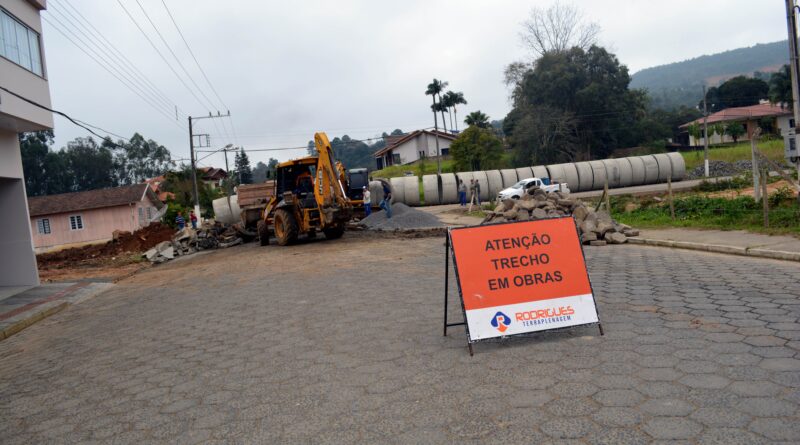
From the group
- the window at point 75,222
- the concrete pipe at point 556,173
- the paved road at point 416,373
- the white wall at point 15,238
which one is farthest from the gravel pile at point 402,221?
the window at point 75,222

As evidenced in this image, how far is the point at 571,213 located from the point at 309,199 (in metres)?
8.60

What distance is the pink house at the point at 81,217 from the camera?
4820 centimetres

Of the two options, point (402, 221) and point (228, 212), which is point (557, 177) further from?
point (228, 212)

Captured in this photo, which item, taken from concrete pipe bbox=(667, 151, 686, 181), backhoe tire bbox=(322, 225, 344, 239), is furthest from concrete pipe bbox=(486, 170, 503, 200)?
backhoe tire bbox=(322, 225, 344, 239)

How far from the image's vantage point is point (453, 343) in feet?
19.7

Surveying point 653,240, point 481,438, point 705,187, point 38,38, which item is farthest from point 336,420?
point 705,187

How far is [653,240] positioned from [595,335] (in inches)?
331

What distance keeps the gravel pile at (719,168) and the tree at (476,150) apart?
1624 cm

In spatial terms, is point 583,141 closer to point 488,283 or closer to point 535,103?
point 535,103

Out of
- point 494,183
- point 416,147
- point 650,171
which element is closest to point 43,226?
point 494,183

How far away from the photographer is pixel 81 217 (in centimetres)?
4878

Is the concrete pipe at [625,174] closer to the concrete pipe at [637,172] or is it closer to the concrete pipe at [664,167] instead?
the concrete pipe at [637,172]

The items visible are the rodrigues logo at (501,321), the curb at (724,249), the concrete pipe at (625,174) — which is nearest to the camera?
the rodrigues logo at (501,321)

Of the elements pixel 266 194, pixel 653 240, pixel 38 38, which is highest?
pixel 38 38
